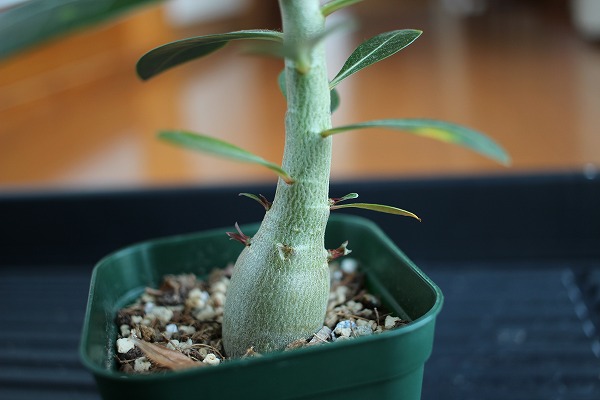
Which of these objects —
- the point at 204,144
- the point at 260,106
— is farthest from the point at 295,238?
the point at 260,106

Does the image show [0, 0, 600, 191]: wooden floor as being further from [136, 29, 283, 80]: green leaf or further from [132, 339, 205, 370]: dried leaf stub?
[132, 339, 205, 370]: dried leaf stub

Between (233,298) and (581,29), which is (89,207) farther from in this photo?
(581,29)

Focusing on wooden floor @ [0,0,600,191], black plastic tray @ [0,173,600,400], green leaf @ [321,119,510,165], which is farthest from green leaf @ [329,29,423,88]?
wooden floor @ [0,0,600,191]

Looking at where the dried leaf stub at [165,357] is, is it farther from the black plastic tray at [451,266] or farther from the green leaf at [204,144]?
the black plastic tray at [451,266]

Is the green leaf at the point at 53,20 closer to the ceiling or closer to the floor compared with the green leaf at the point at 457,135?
closer to the ceiling

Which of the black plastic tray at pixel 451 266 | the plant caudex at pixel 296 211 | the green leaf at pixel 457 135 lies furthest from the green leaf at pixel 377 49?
the black plastic tray at pixel 451 266

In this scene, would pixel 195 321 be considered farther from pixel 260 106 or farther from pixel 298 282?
pixel 260 106
